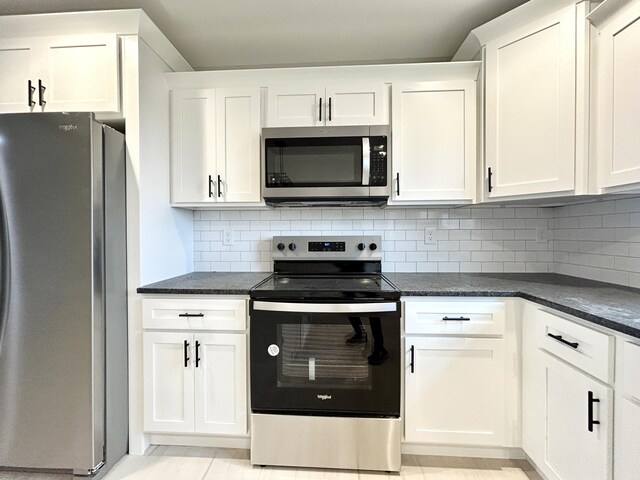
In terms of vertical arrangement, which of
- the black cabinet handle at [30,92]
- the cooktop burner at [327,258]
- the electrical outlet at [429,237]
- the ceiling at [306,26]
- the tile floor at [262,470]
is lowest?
the tile floor at [262,470]

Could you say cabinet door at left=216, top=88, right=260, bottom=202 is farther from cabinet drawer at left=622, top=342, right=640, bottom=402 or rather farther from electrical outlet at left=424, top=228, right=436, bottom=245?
cabinet drawer at left=622, top=342, right=640, bottom=402

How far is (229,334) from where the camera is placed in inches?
66.6

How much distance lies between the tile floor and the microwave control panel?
1.54 m

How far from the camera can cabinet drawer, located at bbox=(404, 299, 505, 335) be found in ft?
5.30

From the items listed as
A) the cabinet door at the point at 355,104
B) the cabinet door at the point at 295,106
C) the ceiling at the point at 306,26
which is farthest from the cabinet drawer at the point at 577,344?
the ceiling at the point at 306,26

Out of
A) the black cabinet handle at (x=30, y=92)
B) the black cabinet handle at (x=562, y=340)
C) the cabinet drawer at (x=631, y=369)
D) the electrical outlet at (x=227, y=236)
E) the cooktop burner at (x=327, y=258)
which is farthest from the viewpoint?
the electrical outlet at (x=227, y=236)

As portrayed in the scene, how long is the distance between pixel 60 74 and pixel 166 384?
5.80 ft

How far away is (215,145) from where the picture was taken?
2.00 m

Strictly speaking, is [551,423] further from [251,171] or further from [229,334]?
[251,171]

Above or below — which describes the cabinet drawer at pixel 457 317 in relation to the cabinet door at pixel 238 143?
below

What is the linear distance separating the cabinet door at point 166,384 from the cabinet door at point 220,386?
0.06 m

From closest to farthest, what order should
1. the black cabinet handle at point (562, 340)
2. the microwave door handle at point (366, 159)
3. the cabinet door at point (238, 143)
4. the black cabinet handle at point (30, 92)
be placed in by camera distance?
the black cabinet handle at point (562, 340) < the black cabinet handle at point (30, 92) < the microwave door handle at point (366, 159) < the cabinet door at point (238, 143)

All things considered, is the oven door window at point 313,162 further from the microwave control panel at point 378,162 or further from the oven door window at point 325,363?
the oven door window at point 325,363

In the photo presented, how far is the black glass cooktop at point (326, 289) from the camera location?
1593 millimetres
